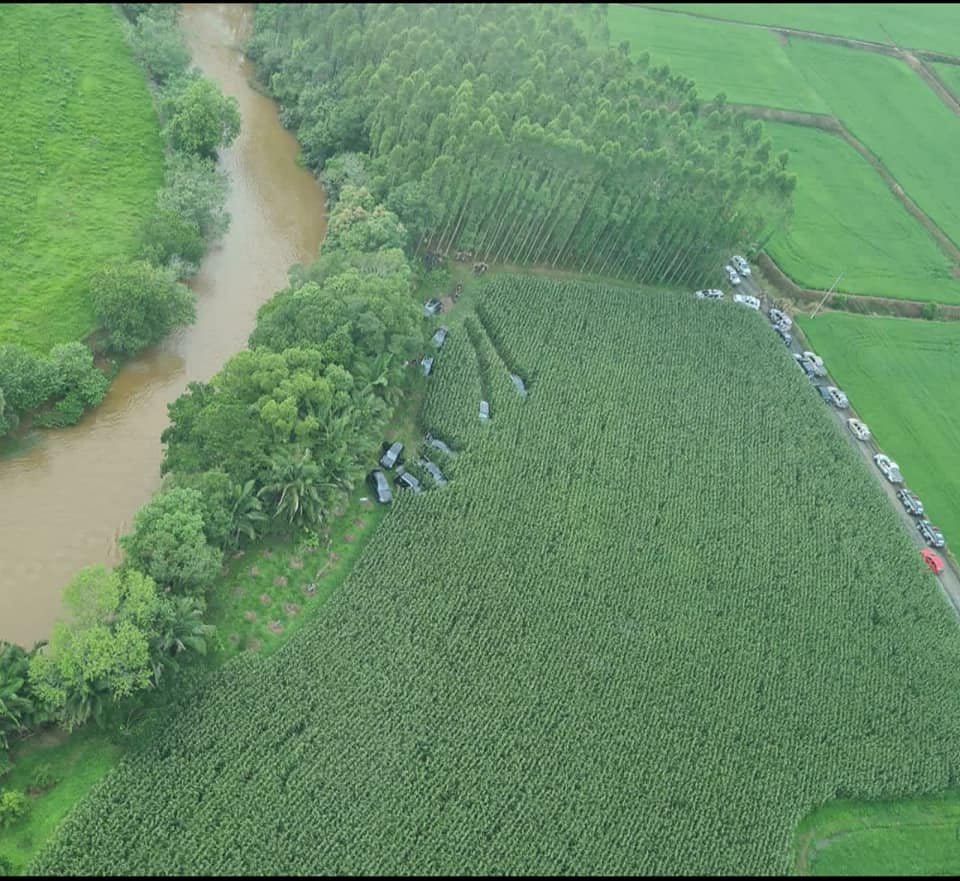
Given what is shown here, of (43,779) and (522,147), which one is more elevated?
(522,147)

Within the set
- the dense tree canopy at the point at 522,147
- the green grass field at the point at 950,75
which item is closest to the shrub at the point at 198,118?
the dense tree canopy at the point at 522,147

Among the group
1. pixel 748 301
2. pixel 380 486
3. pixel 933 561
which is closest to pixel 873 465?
pixel 933 561

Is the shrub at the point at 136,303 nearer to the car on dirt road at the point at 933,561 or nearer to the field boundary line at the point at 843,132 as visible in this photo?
the car on dirt road at the point at 933,561

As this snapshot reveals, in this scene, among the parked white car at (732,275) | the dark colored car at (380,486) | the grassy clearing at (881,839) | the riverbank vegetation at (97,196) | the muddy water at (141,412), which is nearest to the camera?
the grassy clearing at (881,839)

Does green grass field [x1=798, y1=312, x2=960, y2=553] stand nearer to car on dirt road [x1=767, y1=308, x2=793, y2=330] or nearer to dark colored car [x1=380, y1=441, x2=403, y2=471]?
car on dirt road [x1=767, y1=308, x2=793, y2=330]

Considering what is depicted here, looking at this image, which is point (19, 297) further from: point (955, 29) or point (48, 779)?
point (955, 29)

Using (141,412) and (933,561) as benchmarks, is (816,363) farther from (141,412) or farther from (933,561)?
(141,412)

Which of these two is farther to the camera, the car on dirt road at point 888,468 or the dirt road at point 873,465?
the car on dirt road at point 888,468
